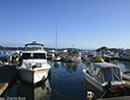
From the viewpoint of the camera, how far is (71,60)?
35.9 m

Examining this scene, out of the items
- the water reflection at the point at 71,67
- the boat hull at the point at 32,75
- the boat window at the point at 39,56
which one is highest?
the boat window at the point at 39,56

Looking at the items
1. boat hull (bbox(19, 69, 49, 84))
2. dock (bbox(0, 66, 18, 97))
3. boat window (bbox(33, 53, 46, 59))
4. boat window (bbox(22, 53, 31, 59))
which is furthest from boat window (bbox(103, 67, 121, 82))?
boat window (bbox(22, 53, 31, 59))

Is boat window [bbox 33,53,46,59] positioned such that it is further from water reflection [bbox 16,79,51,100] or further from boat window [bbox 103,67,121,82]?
boat window [bbox 103,67,121,82]

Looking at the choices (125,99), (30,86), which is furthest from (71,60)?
(125,99)

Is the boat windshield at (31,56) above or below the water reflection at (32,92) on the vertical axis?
above

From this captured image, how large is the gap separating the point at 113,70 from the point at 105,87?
1869 millimetres

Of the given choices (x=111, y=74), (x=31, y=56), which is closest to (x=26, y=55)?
(x=31, y=56)

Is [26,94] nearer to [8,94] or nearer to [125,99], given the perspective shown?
[8,94]

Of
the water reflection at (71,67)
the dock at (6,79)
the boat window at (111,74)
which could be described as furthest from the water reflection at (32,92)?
the water reflection at (71,67)

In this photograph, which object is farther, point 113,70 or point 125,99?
point 113,70

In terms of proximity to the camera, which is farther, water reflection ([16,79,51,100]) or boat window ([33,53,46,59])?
boat window ([33,53,46,59])

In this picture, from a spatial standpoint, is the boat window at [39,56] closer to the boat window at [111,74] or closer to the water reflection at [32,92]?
the water reflection at [32,92]

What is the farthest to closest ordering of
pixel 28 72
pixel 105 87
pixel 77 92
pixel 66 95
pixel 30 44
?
pixel 30 44 < pixel 28 72 < pixel 77 92 < pixel 66 95 < pixel 105 87

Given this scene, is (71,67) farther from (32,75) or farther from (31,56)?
(32,75)
